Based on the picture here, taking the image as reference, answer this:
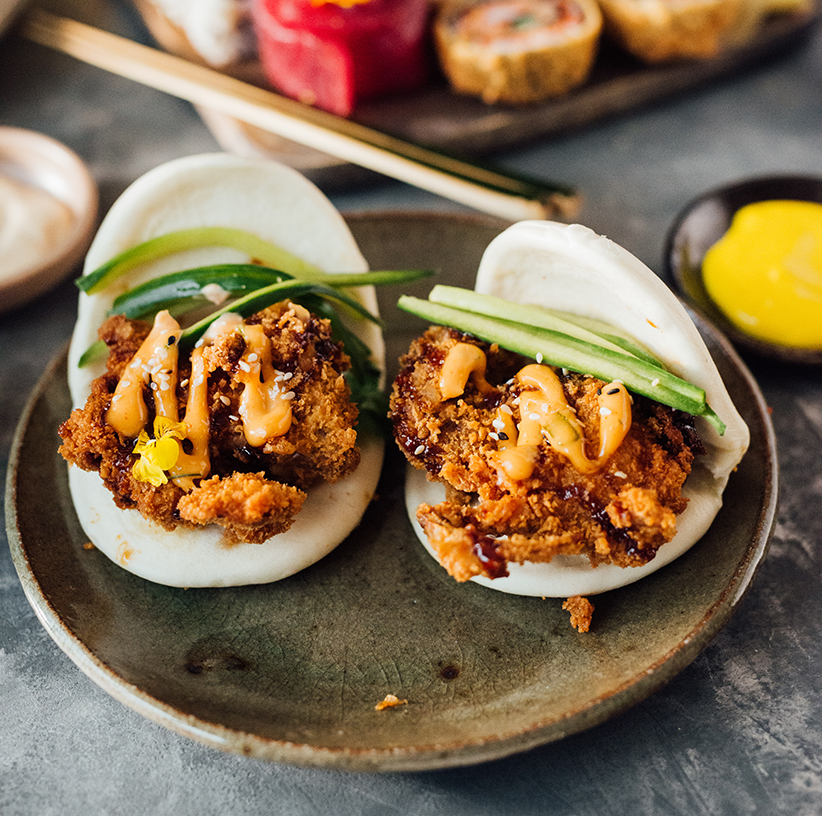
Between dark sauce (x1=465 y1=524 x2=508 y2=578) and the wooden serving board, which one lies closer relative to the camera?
dark sauce (x1=465 y1=524 x2=508 y2=578)

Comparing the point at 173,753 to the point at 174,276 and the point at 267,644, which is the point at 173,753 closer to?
the point at 267,644

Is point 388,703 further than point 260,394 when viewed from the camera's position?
No

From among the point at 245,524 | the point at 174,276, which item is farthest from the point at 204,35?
the point at 245,524

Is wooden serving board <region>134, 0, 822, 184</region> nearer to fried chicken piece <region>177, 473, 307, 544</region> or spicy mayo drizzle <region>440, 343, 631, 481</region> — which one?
spicy mayo drizzle <region>440, 343, 631, 481</region>

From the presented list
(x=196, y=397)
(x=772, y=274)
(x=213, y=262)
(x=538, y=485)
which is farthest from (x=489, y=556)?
(x=772, y=274)

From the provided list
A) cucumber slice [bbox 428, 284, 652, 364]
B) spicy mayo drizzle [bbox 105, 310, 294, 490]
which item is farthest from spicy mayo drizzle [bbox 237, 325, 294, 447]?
cucumber slice [bbox 428, 284, 652, 364]

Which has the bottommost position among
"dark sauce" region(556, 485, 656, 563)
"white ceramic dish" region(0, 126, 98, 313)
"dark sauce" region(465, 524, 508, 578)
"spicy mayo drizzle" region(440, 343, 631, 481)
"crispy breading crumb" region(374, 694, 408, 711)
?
"crispy breading crumb" region(374, 694, 408, 711)

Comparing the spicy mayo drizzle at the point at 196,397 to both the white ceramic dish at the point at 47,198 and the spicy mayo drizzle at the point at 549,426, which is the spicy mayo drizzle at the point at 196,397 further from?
the white ceramic dish at the point at 47,198

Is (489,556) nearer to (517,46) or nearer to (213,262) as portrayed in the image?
(213,262)
